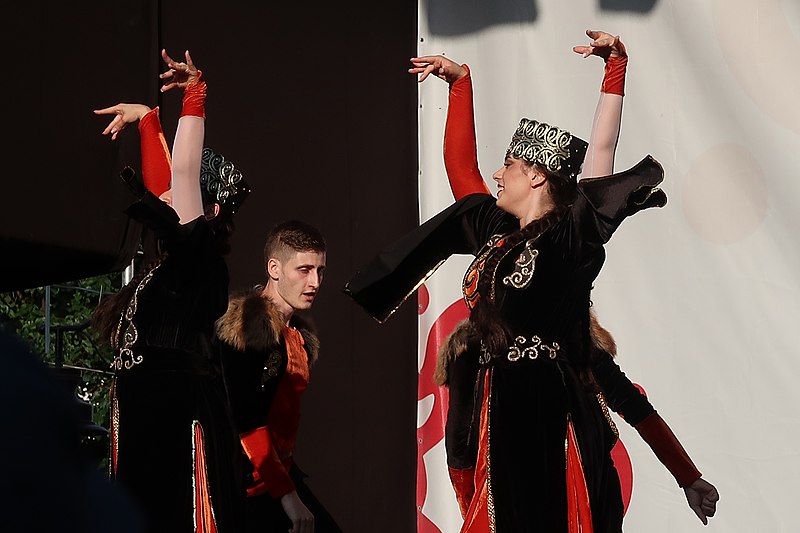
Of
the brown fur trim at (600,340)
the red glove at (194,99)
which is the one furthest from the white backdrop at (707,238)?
the red glove at (194,99)

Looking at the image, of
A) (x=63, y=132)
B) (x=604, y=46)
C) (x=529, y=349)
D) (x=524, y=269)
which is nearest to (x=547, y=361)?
(x=529, y=349)

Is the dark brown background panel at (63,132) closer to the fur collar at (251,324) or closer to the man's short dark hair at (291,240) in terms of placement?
the fur collar at (251,324)

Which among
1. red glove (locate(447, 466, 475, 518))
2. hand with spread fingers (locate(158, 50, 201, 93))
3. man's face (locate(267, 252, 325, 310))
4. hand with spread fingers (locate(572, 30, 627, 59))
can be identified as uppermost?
hand with spread fingers (locate(572, 30, 627, 59))

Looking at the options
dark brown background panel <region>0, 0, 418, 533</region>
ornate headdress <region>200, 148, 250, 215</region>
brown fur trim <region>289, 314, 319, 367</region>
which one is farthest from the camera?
dark brown background panel <region>0, 0, 418, 533</region>

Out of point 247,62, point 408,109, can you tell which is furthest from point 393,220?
point 247,62

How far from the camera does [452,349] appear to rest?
2975mm

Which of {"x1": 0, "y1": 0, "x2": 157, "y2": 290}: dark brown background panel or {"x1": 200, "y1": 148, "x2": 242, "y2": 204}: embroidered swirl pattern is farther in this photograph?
{"x1": 200, "y1": 148, "x2": 242, "y2": 204}: embroidered swirl pattern

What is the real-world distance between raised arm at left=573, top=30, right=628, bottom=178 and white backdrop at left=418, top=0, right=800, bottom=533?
54 centimetres

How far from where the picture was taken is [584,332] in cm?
272

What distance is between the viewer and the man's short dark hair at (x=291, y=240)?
11.3 ft

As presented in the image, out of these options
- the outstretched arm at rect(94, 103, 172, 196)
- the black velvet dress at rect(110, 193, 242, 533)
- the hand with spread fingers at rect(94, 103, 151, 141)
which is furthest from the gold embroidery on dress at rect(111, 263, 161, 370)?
the hand with spread fingers at rect(94, 103, 151, 141)

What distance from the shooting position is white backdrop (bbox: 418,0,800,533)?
3111 millimetres

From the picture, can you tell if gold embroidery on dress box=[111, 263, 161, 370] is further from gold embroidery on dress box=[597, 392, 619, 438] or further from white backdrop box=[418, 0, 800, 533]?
white backdrop box=[418, 0, 800, 533]

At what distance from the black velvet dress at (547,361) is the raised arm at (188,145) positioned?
73cm
